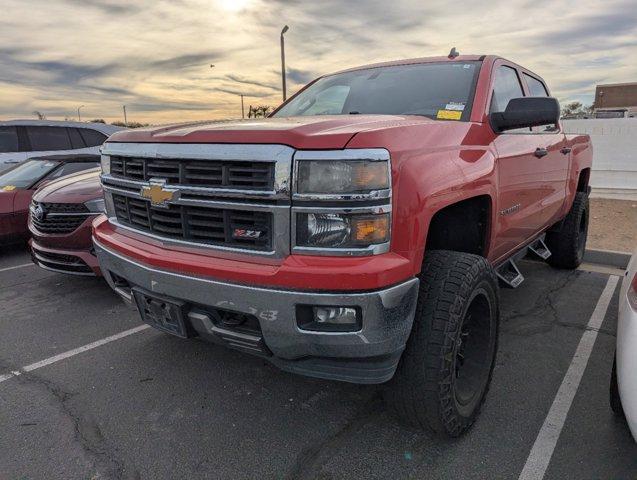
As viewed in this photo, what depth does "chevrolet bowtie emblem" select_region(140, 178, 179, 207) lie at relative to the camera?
2305mm

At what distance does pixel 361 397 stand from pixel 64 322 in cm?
271

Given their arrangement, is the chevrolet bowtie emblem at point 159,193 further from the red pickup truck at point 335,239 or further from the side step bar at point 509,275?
the side step bar at point 509,275

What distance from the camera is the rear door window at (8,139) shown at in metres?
9.35

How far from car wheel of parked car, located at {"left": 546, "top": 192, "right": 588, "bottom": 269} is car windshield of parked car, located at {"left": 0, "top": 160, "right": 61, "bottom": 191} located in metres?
6.40

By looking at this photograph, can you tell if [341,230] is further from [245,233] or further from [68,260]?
[68,260]

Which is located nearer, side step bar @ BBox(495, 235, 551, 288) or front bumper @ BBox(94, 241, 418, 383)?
front bumper @ BBox(94, 241, 418, 383)

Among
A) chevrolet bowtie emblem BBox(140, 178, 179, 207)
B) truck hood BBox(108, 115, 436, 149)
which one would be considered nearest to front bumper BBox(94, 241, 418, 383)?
chevrolet bowtie emblem BBox(140, 178, 179, 207)

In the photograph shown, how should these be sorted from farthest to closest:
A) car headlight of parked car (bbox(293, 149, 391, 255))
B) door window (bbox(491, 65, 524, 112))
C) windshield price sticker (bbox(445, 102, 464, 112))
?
door window (bbox(491, 65, 524, 112)) → windshield price sticker (bbox(445, 102, 464, 112)) → car headlight of parked car (bbox(293, 149, 391, 255))

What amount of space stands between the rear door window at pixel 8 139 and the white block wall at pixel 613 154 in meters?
10.7

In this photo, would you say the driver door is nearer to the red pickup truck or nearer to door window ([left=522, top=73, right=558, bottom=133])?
the red pickup truck

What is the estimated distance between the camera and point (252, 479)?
221 cm

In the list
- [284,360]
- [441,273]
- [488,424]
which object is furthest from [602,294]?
[284,360]

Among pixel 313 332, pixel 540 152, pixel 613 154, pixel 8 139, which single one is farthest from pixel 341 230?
pixel 613 154

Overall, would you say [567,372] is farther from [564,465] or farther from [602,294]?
[602,294]
